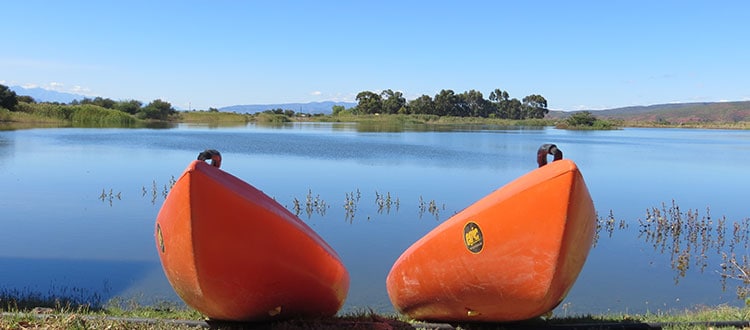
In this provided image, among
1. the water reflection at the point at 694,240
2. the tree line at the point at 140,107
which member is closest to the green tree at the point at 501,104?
the tree line at the point at 140,107

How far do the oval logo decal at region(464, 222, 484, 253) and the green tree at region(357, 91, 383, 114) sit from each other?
106268 millimetres

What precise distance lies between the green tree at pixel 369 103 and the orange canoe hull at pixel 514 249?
4175 inches

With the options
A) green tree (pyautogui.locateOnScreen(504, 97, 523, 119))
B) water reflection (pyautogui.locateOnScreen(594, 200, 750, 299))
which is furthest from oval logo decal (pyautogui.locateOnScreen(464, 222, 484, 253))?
green tree (pyautogui.locateOnScreen(504, 97, 523, 119))

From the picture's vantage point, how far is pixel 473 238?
4.24 meters

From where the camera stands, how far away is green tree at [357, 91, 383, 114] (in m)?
110

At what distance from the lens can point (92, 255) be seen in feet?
29.8

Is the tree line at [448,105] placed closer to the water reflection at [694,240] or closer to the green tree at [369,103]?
the green tree at [369,103]

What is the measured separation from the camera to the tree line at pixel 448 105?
11006 cm

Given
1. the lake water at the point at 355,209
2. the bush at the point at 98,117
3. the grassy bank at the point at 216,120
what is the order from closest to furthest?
the lake water at the point at 355,209 < the grassy bank at the point at 216,120 < the bush at the point at 98,117

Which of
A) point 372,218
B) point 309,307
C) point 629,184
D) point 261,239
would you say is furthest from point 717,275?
point 629,184

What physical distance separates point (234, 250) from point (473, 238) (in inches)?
64.9

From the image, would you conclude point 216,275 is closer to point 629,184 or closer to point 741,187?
point 629,184

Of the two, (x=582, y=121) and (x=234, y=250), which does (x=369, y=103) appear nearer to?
(x=582, y=121)

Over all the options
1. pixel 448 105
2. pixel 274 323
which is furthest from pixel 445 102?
pixel 274 323
